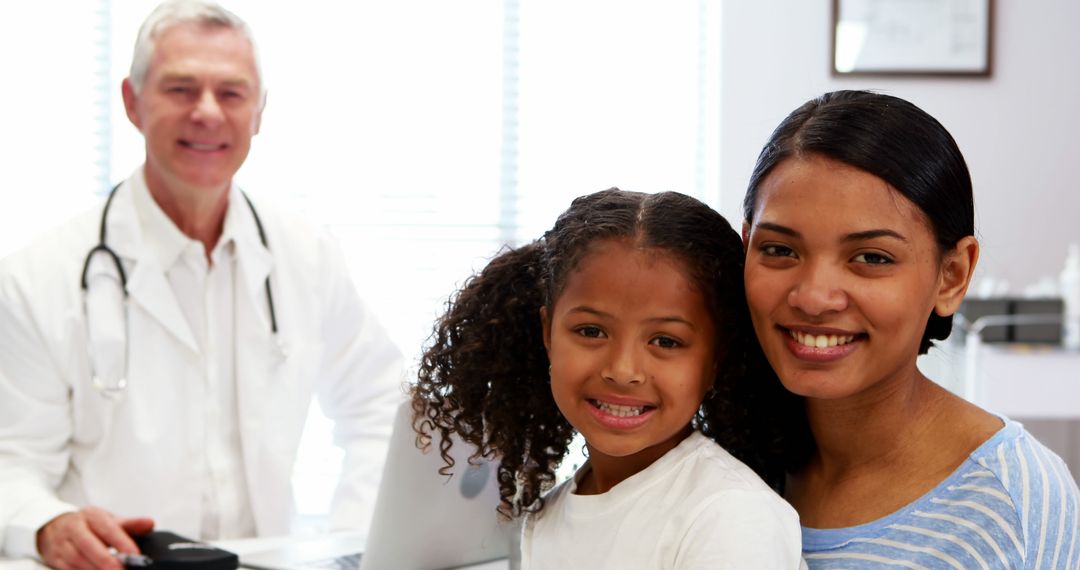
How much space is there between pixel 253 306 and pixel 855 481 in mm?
1294

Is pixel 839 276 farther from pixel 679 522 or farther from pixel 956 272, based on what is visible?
pixel 679 522

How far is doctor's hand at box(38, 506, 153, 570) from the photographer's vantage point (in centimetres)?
152

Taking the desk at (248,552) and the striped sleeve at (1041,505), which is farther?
the desk at (248,552)

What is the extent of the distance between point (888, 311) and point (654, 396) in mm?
255

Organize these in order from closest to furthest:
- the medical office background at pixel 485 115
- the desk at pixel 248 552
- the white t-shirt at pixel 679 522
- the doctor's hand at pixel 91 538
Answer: the white t-shirt at pixel 679 522, the doctor's hand at pixel 91 538, the desk at pixel 248 552, the medical office background at pixel 485 115

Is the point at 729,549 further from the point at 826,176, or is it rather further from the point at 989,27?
the point at 989,27

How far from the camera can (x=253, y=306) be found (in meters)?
2.16

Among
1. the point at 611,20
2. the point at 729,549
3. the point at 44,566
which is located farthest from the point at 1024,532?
the point at 611,20

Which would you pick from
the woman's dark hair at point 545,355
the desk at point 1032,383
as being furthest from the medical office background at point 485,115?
the woman's dark hair at point 545,355

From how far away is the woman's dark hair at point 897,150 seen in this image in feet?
3.69

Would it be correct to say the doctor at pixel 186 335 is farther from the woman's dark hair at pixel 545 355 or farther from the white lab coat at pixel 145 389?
the woman's dark hair at pixel 545 355

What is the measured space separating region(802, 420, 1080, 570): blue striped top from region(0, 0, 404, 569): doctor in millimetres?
1199

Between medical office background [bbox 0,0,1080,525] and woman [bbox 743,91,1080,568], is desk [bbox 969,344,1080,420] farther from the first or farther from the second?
woman [bbox 743,91,1080,568]

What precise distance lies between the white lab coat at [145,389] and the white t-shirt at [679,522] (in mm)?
942
